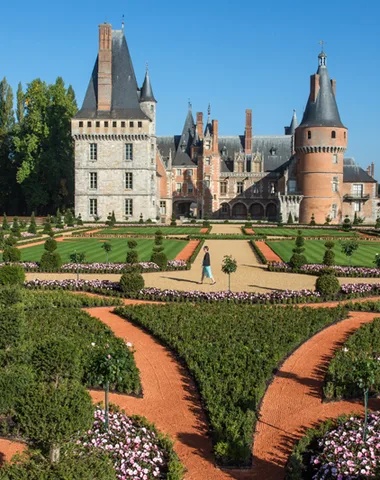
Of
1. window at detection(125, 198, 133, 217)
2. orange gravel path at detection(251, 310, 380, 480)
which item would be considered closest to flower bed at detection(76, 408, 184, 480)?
orange gravel path at detection(251, 310, 380, 480)

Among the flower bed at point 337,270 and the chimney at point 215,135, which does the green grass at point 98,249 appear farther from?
the chimney at point 215,135

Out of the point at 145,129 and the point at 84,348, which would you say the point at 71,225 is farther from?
the point at 84,348

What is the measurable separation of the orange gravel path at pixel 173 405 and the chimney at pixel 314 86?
48.6 m

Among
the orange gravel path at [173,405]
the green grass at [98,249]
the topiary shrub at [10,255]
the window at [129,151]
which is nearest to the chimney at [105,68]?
the window at [129,151]

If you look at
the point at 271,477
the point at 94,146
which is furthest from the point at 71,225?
the point at 271,477

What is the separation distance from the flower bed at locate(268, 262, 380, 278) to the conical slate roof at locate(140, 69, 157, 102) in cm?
3610

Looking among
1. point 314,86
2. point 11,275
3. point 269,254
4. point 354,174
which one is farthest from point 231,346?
point 354,174

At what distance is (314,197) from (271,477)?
51.8m

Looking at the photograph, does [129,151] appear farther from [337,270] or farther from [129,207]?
[337,270]

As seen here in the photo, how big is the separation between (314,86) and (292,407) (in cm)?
5149

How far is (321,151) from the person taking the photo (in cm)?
5531

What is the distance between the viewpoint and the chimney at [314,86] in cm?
5534

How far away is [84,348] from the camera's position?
32.9 feet

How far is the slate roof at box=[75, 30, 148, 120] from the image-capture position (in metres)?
50.8
